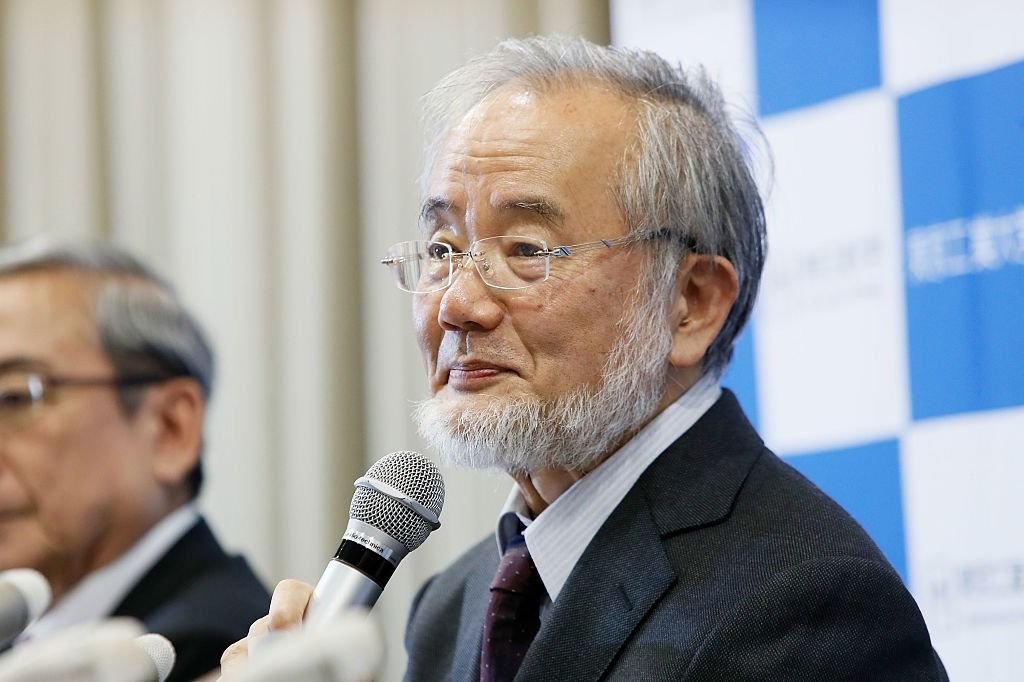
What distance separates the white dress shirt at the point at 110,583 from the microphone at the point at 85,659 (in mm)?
1799

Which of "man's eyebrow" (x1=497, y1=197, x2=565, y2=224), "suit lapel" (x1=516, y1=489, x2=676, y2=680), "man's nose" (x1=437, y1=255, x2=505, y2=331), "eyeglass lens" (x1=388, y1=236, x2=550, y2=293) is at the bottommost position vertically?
"suit lapel" (x1=516, y1=489, x2=676, y2=680)

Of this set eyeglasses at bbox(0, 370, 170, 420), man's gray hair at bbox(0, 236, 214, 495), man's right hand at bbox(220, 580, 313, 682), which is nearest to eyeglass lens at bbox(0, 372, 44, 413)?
eyeglasses at bbox(0, 370, 170, 420)

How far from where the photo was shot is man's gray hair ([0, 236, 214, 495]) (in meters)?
3.13

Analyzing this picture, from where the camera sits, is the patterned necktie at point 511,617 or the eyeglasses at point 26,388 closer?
the patterned necktie at point 511,617

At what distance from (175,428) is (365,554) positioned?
171cm

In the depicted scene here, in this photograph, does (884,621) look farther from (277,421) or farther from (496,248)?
(277,421)

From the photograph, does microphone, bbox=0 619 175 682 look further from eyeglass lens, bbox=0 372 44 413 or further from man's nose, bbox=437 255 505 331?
eyeglass lens, bbox=0 372 44 413

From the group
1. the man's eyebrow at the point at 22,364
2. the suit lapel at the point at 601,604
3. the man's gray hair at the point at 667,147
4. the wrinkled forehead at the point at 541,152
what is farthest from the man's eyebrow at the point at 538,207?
the man's eyebrow at the point at 22,364

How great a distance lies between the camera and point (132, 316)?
10.4 feet

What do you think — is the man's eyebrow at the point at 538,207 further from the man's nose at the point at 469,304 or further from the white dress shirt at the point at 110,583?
the white dress shirt at the point at 110,583

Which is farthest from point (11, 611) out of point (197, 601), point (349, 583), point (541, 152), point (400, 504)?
point (197, 601)

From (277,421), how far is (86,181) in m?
0.94

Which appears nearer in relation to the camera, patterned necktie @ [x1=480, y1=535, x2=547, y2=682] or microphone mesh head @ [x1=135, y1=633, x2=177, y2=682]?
microphone mesh head @ [x1=135, y1=633, x2=177, y2=682]

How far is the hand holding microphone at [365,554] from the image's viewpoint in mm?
1520
